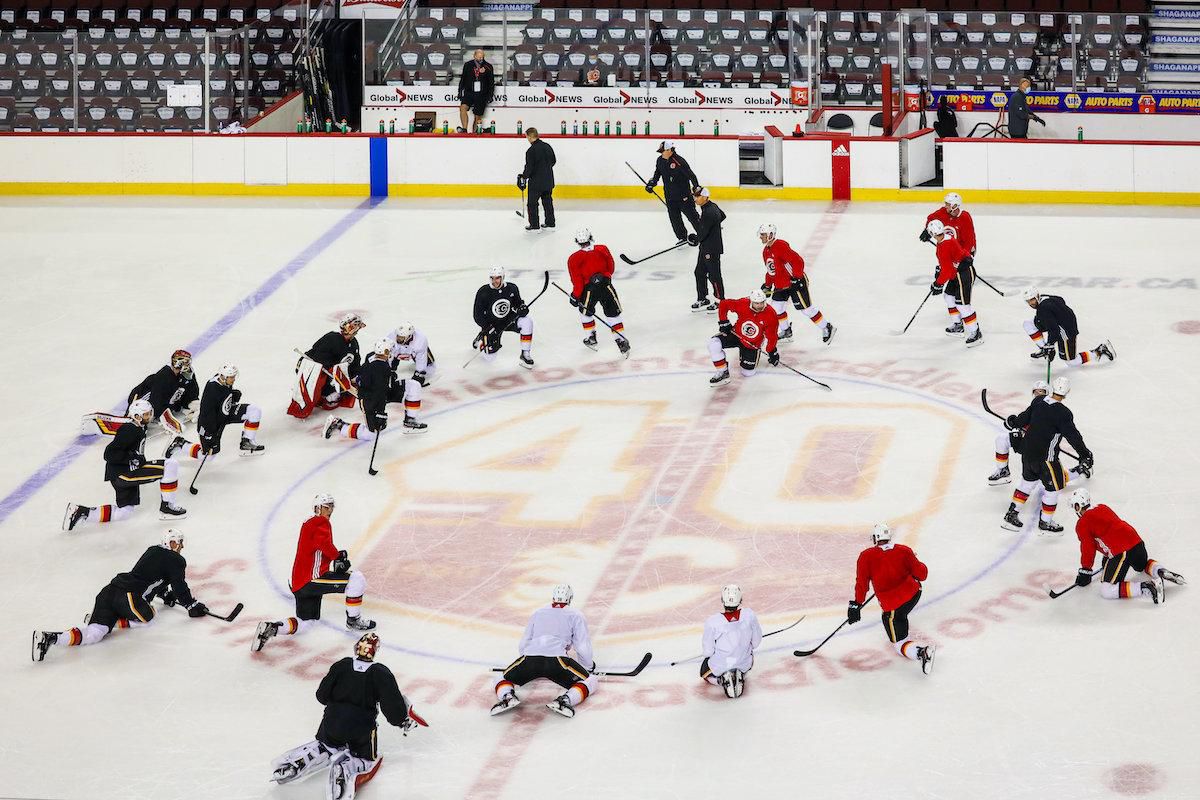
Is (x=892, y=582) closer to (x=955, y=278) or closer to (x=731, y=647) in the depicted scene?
(x=731, y=647)

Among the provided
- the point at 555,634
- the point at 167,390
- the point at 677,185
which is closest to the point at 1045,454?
the point at 555,634

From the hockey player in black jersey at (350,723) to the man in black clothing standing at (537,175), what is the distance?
11.2 metres

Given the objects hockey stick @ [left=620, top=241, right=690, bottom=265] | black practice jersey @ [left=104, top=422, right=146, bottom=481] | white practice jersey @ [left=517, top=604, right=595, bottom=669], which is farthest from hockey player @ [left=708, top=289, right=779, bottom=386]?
white practice jersey @ [left=517, top=604, right=595, bottom=669]

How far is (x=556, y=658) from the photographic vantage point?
955 centimetres

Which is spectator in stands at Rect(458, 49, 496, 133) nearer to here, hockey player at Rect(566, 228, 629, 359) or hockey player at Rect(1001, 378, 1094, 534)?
hockey player at Rect(566, 228, 629, 359)

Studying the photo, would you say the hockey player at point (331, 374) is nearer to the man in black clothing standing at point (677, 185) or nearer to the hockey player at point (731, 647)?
the man in black clothing standing at point (677, 185)

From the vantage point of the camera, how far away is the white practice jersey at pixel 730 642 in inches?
379

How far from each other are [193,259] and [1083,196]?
10230mm

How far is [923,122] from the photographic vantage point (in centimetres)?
2364

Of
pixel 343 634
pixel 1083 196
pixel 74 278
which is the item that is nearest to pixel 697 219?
pixel 1083 196

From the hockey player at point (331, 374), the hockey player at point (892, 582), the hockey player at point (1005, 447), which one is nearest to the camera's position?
the hockey player at point (892, 582)

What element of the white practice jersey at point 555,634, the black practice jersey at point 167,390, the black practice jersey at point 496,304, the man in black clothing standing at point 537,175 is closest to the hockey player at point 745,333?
the black practice jersey at point 496,304

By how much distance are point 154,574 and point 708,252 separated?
7229 mm

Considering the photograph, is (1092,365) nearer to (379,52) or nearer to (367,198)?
(367,198)
